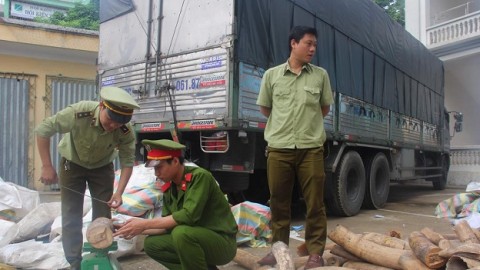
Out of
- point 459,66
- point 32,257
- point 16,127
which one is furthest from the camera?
point 459,66

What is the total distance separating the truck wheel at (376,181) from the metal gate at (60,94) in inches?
216

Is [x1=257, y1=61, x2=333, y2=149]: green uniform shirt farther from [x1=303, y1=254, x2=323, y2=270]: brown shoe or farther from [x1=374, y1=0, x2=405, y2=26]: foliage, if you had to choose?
[x1=374, y1=0, x2=405, y2=26]: foliage

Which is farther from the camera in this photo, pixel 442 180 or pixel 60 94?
pixel 442 180

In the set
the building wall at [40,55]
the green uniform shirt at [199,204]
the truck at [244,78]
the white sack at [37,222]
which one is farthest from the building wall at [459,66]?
the green uniform shirt at [199,204]

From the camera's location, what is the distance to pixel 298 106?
323cm

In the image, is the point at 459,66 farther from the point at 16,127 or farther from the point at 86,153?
the point at 86,153

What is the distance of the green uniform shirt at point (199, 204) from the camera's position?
253 centimetres

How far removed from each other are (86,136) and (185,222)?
99 cm

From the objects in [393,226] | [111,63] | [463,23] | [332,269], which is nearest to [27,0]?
[111,63]

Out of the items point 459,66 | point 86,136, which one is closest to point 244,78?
point 86,136

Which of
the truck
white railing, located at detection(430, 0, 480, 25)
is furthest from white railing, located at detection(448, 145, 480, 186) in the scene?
the truck

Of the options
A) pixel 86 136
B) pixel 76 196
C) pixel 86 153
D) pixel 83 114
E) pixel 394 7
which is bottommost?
pixel 76 196

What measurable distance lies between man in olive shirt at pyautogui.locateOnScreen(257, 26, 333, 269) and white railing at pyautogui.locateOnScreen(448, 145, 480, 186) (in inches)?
461

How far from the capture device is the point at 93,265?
258 centimetres
